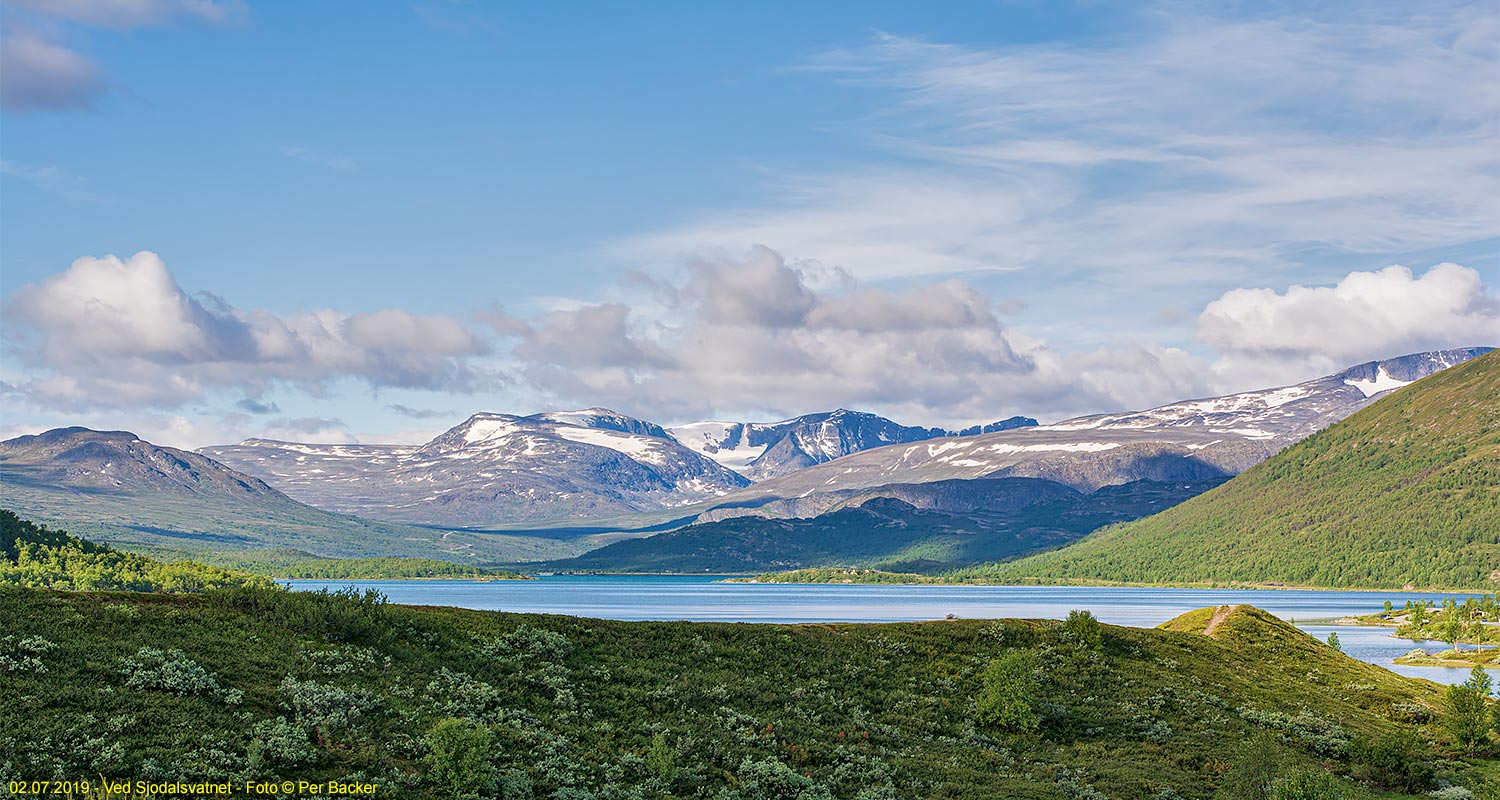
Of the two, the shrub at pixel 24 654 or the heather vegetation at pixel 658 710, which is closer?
the heather vegetation at pixel 658 710

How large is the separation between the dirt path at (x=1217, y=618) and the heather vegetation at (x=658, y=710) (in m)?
15.4

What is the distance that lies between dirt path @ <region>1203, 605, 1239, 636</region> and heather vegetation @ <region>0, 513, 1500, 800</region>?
50.5ft

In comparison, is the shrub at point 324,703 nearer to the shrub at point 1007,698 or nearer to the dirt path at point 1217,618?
the shrub at point 1007,698

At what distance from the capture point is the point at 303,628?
45.1 meters

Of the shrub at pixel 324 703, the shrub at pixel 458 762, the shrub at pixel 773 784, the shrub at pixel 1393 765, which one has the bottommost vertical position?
the shrub at pixel 1393 765

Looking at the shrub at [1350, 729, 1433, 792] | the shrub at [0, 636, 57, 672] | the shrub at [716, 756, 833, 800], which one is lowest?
the shrub at [1350, 729, 1433, 792]

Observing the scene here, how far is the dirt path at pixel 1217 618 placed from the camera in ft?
285

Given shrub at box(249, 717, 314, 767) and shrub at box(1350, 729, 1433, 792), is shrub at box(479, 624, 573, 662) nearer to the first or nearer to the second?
shrub at box(249, 717, 314, 767)

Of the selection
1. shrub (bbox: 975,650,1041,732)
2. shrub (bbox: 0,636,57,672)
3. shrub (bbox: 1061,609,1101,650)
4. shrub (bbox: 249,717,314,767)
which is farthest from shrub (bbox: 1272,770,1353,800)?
shrub (bbox: 0,636,57,672)

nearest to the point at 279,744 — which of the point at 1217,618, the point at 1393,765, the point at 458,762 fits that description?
the point at 458,762

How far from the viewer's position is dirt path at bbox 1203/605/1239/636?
86.9 m

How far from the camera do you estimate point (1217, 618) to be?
91250mm

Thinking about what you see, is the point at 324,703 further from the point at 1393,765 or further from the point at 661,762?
the point at 1393,765

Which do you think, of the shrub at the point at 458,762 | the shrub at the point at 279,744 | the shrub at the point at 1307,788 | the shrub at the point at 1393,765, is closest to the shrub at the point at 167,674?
the shrub at the point at 279,744
